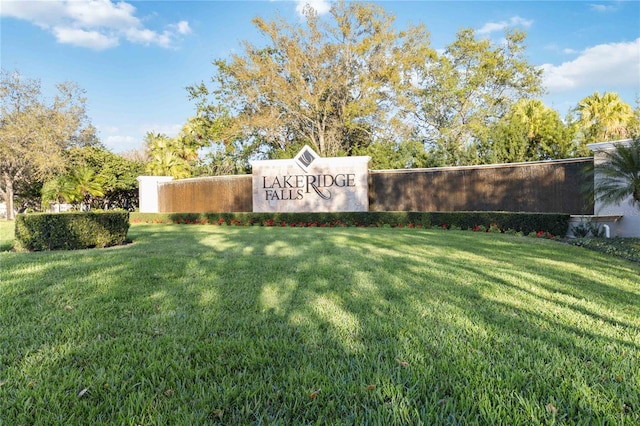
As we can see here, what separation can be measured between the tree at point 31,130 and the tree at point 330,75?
30.5ft

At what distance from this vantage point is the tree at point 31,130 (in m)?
18.0

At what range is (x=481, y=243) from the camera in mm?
7766

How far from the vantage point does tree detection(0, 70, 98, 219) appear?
18.0 meters

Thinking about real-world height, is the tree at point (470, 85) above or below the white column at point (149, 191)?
above

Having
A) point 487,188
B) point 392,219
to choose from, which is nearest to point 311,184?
point 392,219

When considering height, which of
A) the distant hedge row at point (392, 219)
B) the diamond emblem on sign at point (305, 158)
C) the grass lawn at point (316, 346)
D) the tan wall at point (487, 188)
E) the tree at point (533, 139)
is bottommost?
the grass lawn at point (316, 346)

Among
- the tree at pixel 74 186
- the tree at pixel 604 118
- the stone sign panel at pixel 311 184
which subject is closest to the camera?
the stone sign panel at pixel 311 184

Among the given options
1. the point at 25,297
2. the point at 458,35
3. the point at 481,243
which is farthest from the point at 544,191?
the point at 458,35

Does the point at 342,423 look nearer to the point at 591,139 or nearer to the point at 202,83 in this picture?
the point at 591,139

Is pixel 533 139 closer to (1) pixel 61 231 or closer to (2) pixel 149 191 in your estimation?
(1) pixel 61 231

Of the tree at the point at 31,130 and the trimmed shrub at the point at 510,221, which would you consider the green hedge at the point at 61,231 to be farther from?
the tree at the point at 31,130

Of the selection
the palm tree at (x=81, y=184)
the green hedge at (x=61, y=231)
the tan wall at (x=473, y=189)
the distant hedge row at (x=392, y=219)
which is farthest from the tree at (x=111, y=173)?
the green hedge at (x=61, y=231)

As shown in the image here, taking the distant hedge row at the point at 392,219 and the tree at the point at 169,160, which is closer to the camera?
the distant hedge row at the point at 392,219

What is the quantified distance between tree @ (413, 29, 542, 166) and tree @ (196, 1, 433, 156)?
2537mm
